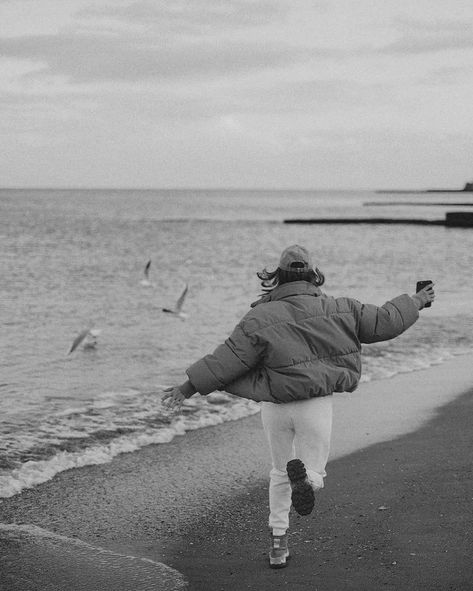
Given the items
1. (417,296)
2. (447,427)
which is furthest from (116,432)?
(417,296)

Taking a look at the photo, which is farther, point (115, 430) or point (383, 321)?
point (115, 430)

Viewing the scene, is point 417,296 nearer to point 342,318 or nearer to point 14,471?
point 342,318

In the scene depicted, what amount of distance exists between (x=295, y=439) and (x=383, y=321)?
29.6 inches

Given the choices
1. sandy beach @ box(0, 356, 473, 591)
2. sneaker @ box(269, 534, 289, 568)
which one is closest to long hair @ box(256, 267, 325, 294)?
sneaker @ box(269, 534, 289, 568)

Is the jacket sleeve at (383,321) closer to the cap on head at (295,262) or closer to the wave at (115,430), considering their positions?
the cap on head at (295,262)

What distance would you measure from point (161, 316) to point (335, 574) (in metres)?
13.5

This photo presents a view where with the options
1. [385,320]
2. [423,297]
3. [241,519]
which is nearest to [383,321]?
[385,320]

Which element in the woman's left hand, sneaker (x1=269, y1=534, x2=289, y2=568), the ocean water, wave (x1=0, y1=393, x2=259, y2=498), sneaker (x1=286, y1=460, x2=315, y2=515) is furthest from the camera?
the ocean water

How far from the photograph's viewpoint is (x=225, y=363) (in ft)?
13.6

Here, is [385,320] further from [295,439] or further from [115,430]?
[115,430]

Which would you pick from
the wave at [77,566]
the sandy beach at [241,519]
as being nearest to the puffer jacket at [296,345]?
the sandy beach at [241,519]

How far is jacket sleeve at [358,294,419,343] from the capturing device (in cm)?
425

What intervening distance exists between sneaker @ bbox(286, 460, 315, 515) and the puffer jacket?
324 millimetres

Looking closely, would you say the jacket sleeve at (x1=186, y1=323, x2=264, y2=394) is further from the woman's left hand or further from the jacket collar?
the jacket collar
